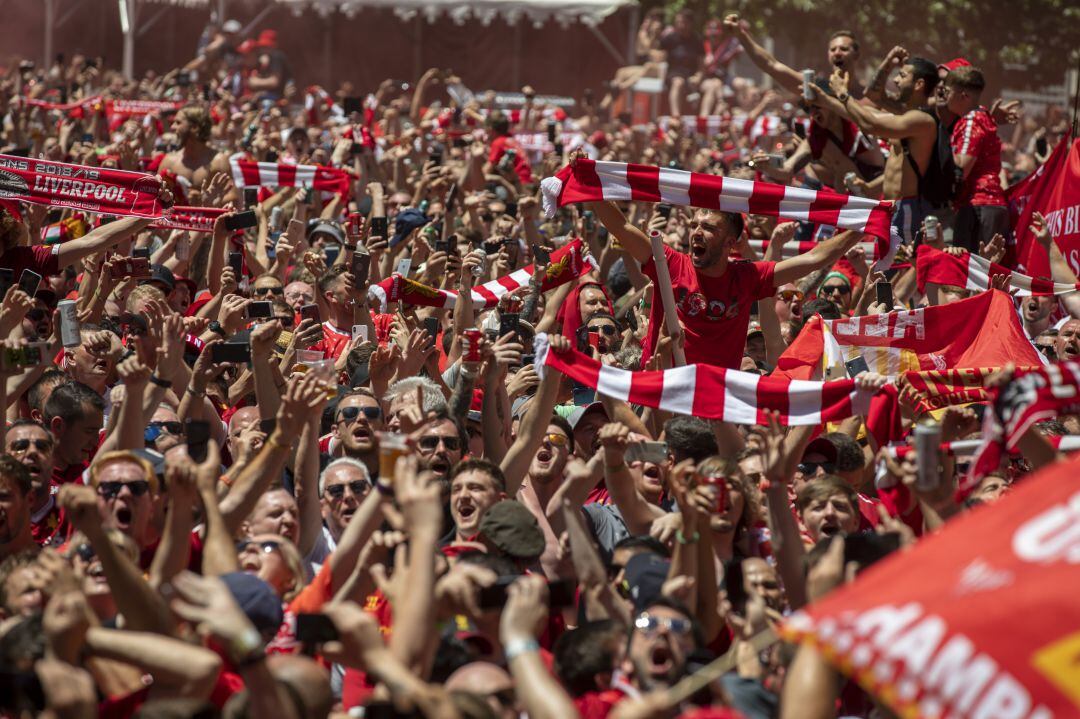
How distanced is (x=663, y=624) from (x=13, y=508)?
2.52m

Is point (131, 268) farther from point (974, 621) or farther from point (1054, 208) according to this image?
point (974, 621)

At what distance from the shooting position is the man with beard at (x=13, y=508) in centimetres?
573

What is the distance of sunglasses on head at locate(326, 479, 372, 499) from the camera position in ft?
20.4

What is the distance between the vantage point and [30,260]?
828cm

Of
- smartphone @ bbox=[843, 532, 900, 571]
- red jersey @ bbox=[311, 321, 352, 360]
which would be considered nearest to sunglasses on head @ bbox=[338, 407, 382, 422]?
red jersey @ bbox=[311, 321, 352, 360]

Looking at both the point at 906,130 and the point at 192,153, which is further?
the point at 192,153

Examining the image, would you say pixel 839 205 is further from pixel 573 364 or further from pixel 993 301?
pixel 573 364

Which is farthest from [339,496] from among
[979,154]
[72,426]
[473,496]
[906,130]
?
[979,154]

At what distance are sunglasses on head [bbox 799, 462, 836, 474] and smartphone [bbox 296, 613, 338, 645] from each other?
118 inches

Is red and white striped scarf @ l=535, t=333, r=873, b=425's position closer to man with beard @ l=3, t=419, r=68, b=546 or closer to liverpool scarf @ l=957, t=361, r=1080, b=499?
liverpool scarf @ l=957, t=361, r=1080, b=499

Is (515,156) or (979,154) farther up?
(979,154)

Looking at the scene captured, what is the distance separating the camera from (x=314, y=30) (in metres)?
32.3

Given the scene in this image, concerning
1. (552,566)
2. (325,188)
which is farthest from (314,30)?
(552,566)

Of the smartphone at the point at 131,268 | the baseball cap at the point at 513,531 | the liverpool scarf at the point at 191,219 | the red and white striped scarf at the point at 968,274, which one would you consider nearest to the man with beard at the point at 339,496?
the baseball cap at the point at 513,531
